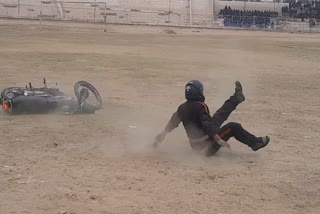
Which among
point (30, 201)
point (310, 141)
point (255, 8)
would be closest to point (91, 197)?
point (30, 201)

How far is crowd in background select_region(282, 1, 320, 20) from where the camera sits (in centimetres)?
8182

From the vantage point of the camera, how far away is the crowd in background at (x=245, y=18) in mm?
73963

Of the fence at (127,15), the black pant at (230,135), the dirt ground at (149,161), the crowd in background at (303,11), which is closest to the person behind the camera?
the dirt ground at (149,161)

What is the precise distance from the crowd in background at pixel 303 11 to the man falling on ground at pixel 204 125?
75835 mm

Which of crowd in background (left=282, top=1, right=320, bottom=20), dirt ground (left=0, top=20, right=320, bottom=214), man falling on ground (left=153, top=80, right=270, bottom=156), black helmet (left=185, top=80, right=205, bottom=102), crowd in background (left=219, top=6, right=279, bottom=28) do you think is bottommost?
dirt ground (left=0, top=20, right=320, bottom=214)

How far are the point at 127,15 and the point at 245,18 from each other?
16.7 meters

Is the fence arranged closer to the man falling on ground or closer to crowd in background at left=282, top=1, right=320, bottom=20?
crowd in background at left=282, top=1, right=320, bottom=20

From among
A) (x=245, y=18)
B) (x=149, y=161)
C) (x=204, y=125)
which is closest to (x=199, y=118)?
(x=204, y=125)

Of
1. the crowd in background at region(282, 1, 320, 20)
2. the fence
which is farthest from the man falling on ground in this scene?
the crowd in background at region(282, 1, 320, 20)

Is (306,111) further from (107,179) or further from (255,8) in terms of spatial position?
(255,8)

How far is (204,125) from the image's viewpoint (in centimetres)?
720

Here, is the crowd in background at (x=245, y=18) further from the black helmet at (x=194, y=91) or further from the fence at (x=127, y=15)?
the black helmet at (x=194, y=91)

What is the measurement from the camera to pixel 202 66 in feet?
68.2

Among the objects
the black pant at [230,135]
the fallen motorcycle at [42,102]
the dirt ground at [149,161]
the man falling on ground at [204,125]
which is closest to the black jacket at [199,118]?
the man falling on ground at [204,125]
